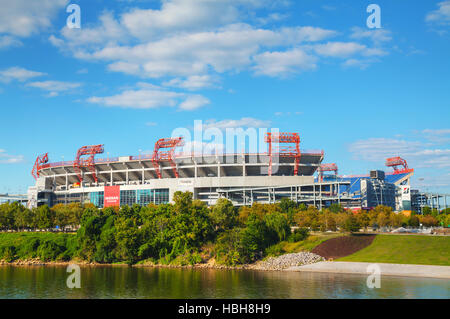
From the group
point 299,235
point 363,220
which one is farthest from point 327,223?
point 299,235

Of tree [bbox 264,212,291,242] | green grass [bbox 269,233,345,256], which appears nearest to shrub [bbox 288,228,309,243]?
green grass [bbox 269,233,345,256]

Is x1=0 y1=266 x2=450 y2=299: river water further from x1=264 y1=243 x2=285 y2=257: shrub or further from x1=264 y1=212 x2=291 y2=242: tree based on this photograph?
x1=264 y1=212 x2=291 y2=242: tree

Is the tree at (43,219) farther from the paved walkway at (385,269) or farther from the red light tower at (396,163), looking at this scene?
the red light tower at (396,163)

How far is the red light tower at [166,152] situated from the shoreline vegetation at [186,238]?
44.7 meters

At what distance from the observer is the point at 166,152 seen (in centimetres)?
13738

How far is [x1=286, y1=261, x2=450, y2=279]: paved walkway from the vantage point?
58.8 meters

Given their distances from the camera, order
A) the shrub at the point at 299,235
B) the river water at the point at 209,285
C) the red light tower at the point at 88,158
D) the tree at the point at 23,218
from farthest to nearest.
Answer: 1. the red light tower at the point at 88,158
2. the tree at the point at 23,218
3. the shrub at the point at 299,235
4. the river water at the point at 209,285

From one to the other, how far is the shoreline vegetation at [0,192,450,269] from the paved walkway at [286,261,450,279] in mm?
3185

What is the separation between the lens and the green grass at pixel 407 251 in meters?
64.9

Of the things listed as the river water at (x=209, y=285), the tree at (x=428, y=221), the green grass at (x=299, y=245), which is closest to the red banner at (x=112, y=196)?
the river water at (x=209, y=285)

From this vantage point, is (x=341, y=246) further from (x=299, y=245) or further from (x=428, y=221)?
(x=428, y=221)

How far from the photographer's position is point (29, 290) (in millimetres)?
51938

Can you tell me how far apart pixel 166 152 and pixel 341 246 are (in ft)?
254

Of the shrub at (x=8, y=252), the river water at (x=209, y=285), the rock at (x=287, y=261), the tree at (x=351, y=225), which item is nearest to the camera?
the river water at (x=209, y=285)
